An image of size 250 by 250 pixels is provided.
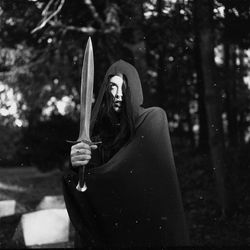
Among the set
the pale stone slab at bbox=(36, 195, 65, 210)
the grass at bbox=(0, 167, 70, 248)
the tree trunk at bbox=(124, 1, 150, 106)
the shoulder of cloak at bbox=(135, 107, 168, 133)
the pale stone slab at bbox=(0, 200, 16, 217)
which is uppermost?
the tree trunk at bbox=(124, 1, 150, 106)

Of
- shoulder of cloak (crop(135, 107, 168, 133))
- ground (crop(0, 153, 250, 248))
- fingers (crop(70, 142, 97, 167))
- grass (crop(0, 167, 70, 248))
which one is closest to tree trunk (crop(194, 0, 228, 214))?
ground (crop(0, 153, 250, 248))

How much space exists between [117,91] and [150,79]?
6.98 meters

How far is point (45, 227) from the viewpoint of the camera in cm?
682

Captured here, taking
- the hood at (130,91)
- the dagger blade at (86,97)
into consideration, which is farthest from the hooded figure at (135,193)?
the dagger blade at (86,97)

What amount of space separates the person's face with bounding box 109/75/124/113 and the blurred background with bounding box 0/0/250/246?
300 centimetres

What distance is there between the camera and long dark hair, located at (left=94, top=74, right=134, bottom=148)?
11.5ft

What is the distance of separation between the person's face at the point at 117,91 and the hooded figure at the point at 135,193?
4cm

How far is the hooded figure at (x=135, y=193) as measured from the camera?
11.5 feet

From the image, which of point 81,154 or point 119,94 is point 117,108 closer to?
point 119,94

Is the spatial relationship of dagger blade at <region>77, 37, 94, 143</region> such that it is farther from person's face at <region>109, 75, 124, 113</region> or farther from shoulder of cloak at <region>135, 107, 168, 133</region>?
shoulder of cloak at <region>135, 107, 168, 133</region>

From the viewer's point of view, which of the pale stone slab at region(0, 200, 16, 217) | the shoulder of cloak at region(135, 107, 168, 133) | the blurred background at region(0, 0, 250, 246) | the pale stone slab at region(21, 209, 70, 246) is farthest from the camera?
the pale stone slab at region(0, 200, 16, 217)

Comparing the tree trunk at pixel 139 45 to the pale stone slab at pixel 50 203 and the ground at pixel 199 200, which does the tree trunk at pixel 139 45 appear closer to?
the ground at pixel 199 200

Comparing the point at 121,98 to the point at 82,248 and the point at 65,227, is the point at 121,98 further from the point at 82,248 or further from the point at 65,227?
the point at 65,227

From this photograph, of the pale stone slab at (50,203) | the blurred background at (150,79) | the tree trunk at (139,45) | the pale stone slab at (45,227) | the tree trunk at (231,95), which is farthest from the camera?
the tree trunk at (231,95)
